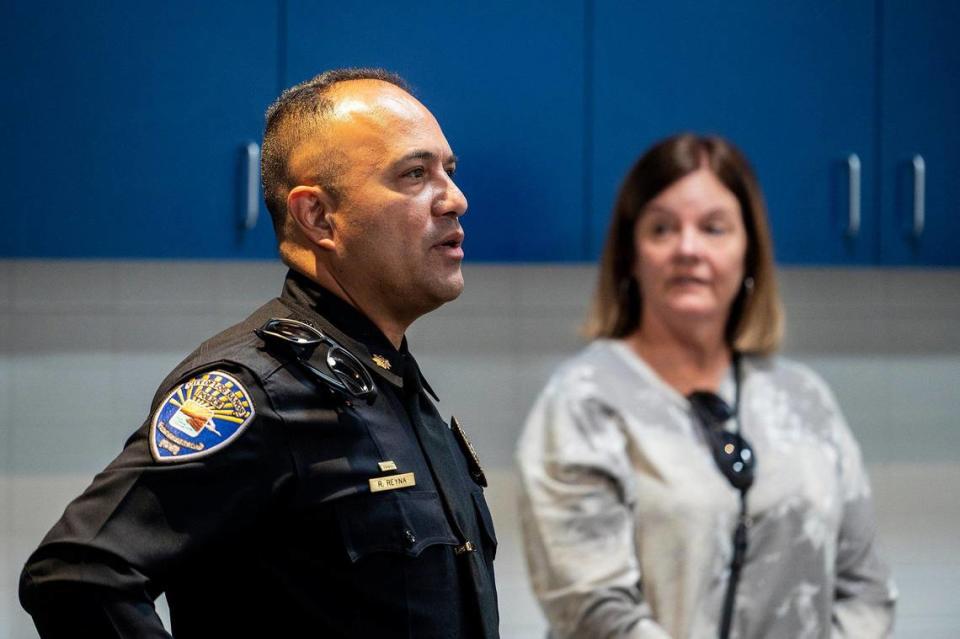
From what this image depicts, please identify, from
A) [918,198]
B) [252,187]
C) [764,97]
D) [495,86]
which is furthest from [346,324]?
[918,198]

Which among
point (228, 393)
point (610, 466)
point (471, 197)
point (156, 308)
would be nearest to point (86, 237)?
point (156, 308)

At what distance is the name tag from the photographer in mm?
1122

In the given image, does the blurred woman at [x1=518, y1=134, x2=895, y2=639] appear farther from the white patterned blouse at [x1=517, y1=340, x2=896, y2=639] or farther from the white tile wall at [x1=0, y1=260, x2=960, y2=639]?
the white tile wall at [x1=0, y1=260, x2=960, y2=639]

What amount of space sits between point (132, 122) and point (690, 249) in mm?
974

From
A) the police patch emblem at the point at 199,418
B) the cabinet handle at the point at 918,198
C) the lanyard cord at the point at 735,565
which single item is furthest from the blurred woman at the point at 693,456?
the police patch emblem at the point at 199,418

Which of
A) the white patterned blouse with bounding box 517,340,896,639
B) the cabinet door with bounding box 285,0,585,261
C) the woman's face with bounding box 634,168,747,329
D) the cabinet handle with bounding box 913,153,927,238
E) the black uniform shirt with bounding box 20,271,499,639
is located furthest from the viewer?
the cabinet handle with bounding box 913,153,927,238

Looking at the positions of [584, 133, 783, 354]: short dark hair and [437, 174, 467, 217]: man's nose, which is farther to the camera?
[584, 133, 783, 354]: short dark hair

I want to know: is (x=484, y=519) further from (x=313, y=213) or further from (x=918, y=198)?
(x=918, y=198)

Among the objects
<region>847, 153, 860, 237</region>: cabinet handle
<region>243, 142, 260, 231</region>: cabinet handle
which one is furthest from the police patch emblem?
<region>847, 153, 860, 237</region>: cabinet handle

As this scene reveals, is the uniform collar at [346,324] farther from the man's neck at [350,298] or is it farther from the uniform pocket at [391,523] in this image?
the uniform pocket at [391,523]

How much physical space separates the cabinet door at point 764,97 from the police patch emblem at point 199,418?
1.45 meters

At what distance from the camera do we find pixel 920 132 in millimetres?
2590

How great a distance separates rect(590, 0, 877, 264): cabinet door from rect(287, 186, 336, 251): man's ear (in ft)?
4.26

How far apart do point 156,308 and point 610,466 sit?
3.73 feet
